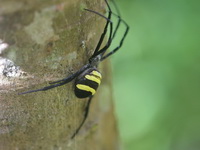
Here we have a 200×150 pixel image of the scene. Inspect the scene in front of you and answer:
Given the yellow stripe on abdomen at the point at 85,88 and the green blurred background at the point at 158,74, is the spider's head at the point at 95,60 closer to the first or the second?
the yellow stripe on abdomen at the point at 85,88

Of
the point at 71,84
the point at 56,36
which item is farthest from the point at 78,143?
the point at 56,36

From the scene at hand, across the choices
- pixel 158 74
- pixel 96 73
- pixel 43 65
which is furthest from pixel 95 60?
pixel 158 74

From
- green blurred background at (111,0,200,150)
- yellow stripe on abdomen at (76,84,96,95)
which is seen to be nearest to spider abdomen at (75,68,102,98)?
yellow stripe on abdomen at (76,84,96,95)

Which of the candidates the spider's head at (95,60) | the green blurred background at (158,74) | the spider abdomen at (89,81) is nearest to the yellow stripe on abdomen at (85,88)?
the spider abdomen at (89,81)

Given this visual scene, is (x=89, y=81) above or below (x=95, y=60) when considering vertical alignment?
below

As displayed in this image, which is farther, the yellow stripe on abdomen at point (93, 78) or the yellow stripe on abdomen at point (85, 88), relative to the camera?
the yellow stripe on abdomen at point (93, 78)

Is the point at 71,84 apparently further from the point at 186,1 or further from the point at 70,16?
the point at 186,1

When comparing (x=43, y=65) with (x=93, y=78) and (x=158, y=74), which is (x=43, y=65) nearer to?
(x=93, y=78)
